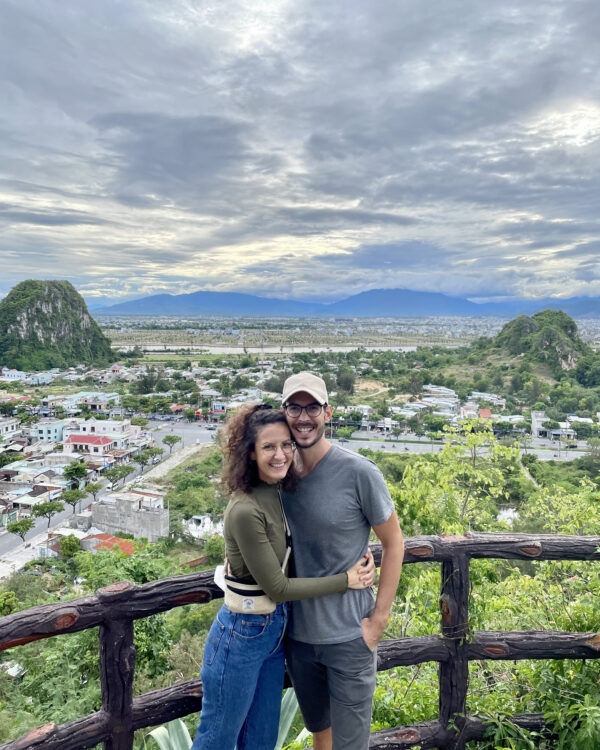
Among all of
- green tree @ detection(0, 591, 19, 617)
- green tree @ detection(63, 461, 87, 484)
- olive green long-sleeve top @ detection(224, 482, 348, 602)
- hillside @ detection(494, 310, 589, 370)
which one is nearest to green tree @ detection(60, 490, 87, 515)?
green tree @ detection(63, 461, 87, 484)

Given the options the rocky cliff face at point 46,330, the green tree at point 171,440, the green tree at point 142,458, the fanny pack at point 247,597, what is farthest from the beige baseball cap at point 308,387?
the rocky cliff face at point 46,330

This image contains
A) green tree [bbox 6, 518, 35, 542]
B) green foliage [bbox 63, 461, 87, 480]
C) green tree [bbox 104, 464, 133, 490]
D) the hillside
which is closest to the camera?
green tree [bbox 6, 518, 35, 542]

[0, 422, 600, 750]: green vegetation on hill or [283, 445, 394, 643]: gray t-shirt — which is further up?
[283, 445, 394, 643]: gray t-shirt

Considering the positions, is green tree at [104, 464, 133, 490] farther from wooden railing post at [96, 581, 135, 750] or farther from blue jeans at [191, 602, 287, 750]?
blue jeans at [191, 602, 287, 750]

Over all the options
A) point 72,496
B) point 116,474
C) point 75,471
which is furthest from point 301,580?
point 75,471

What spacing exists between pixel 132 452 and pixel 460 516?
82.3ft

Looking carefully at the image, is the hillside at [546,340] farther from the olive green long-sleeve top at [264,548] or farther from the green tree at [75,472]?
the olive green long-sleeve top at [264,548]

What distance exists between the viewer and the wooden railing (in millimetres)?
1309

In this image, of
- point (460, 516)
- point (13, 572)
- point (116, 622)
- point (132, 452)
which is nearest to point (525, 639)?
point (116, 622)

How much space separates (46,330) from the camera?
67.7m

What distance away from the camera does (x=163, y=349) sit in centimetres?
8025

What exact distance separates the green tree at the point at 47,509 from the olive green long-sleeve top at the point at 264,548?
19.2 metres

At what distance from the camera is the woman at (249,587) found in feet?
3.98

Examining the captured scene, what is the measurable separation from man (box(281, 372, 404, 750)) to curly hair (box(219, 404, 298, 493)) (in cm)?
4
